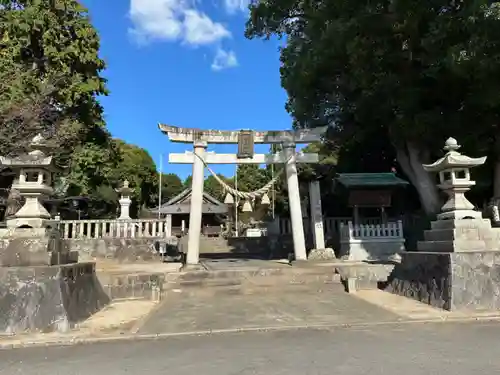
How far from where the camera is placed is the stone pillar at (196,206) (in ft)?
38.7

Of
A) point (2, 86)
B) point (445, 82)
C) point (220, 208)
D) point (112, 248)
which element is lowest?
point (112, 248)

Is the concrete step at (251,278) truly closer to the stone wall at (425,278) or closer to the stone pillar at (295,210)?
the stone wall at (425,278)

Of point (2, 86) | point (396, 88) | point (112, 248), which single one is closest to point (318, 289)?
point (396, 88)

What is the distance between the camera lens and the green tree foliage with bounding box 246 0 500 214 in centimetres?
919

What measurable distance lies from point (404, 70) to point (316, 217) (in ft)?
18.5

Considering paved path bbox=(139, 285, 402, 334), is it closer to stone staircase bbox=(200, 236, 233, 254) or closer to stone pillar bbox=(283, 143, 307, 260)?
stone pillar bbox=(283, 143, 307, 260)

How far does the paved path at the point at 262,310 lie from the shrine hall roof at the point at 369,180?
6.35m

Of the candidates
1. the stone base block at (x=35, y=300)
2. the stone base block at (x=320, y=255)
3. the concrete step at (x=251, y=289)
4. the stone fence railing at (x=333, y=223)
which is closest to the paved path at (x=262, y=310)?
the concrete step at (x=251, y=289)

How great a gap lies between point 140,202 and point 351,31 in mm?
25453

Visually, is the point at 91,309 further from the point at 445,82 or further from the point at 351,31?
the point at 445,82

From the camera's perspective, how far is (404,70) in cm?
1167

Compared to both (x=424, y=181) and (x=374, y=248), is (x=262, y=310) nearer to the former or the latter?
(x=374, y=248)

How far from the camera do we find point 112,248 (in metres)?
13.9

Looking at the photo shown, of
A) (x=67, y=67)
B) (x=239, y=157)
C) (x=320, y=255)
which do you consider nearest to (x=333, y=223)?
(x=320, y=255)
